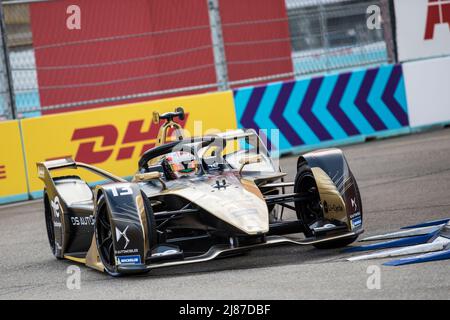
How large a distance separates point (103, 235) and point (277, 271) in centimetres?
159

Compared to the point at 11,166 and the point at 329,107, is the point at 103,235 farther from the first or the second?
the point at 329,107

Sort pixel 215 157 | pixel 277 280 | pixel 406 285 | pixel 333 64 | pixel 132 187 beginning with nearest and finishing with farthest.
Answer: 1. pixel 406 285
2. pixel 277 280
3. pixel 132 187
4. pixel 215 157
5. pixel 333 64

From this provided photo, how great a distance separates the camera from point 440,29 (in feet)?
56.0

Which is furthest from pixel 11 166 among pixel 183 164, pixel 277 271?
pixel 277 271

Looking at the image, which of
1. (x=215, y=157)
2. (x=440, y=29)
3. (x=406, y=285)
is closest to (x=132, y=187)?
(x=215, y=157)

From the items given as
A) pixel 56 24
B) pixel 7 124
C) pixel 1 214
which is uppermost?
pixel 56 24

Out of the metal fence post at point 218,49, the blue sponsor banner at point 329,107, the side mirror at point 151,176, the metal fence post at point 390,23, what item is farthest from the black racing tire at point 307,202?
the metal fence post at point 390,23

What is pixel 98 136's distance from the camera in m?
14.3

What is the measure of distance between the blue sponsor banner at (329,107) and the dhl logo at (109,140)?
159 centimetres

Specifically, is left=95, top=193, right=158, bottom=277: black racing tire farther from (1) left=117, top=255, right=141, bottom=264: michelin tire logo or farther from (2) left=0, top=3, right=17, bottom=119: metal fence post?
(2) left=0, top=3, right=17, bottom=119: metal fence post

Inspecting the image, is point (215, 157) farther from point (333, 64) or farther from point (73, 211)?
point (333, 64)

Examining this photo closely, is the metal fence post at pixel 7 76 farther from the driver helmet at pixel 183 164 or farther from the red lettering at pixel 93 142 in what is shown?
the driver helmet at pixel 183 164

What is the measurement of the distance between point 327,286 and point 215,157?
2.52 m

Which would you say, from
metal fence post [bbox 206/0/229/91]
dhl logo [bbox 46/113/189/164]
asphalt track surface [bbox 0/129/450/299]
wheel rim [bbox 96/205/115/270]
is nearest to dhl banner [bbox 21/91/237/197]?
dhl logo [bbox 46/113/189/164]
